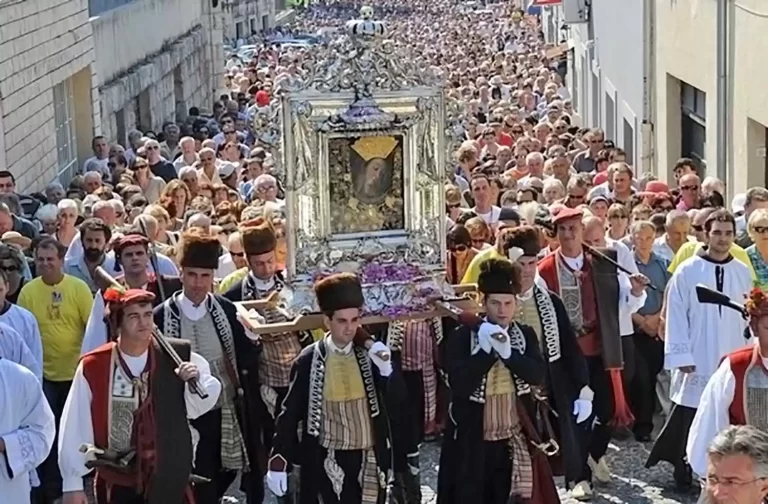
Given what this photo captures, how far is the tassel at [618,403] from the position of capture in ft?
30.6

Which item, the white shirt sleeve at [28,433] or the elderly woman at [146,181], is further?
the elderly woman at [146,181]

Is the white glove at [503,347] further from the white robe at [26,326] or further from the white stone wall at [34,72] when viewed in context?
the white stone wall at [34,72]

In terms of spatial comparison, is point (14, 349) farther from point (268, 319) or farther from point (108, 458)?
point (268, 319)

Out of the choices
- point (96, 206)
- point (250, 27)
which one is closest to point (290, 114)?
point (96, 206)

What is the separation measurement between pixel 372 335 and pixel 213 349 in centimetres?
85

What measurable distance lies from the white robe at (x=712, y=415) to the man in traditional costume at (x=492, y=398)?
1.02m

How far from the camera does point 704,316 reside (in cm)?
863

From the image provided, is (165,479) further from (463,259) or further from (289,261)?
(463,259)

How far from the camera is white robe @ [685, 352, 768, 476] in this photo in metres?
6.51

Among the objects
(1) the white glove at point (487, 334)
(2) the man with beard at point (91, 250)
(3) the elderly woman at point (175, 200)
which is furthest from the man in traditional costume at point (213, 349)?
(3) the elderly woman at point (175, 200)

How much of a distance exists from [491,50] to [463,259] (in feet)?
99.1

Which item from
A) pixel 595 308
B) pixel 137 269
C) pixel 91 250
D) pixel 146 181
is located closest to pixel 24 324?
pixel 137 269

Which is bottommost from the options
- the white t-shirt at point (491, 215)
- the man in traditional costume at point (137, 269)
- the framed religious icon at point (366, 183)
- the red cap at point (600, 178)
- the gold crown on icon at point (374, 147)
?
the red cap at point (600, 178)

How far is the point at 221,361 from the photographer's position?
8266 millimetres
